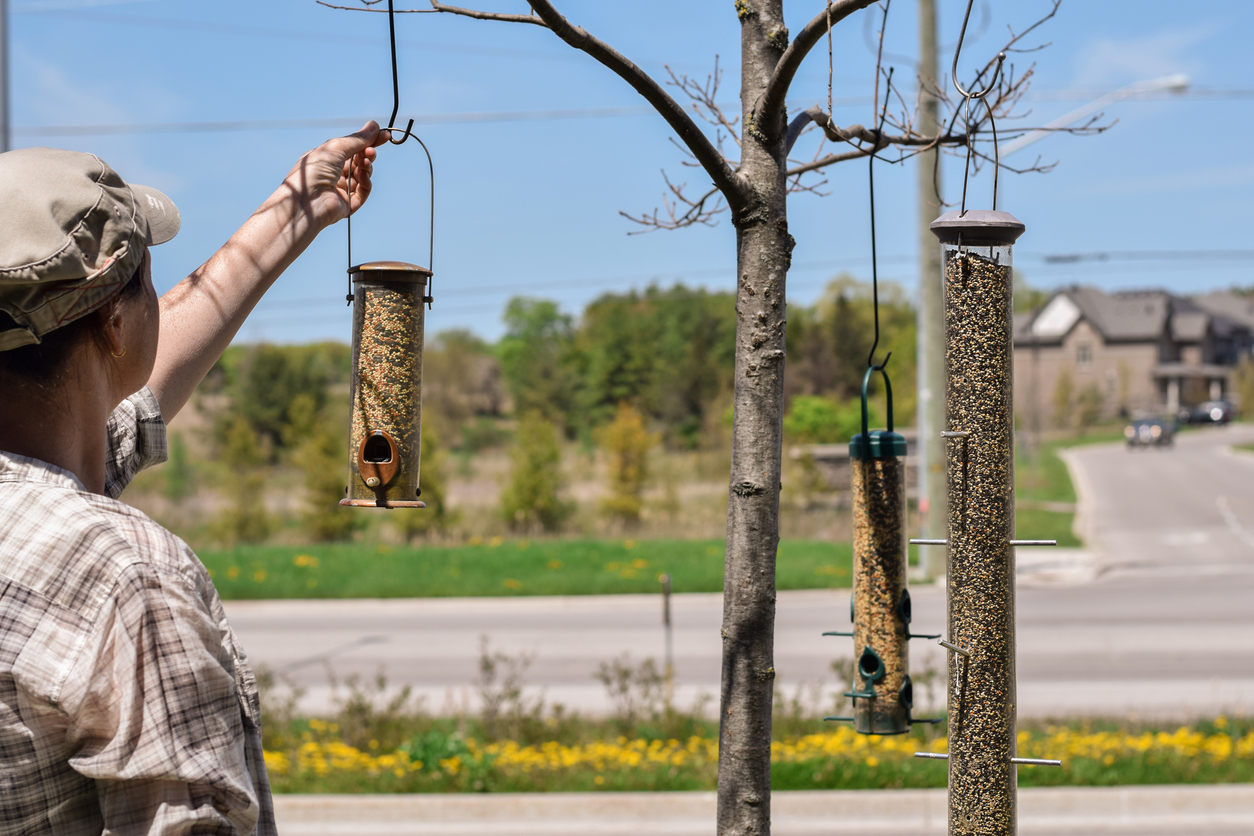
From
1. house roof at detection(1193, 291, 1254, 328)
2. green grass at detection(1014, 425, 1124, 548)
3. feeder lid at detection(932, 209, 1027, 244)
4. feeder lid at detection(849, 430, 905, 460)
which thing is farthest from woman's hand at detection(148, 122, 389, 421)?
house roof at detection(1193, 291, 1254, 328)

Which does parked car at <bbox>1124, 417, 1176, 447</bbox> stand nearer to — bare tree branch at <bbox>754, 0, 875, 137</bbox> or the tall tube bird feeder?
the tall tube bird feeder

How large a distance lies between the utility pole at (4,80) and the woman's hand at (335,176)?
6.73 meters

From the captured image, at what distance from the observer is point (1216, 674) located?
29.4 ft

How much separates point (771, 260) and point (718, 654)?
27.9 feet

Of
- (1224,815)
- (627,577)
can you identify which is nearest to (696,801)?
(1224,815)

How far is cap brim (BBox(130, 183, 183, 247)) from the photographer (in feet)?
5.36

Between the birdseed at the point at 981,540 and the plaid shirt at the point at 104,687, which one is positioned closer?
the plaid shirt at the point at 104,687

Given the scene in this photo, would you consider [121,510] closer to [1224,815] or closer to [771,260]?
[771,260]

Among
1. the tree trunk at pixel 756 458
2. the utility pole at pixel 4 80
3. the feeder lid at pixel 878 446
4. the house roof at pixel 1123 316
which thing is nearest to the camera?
the tree trunk at pixel 756 458

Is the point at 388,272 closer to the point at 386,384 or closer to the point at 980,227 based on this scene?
the point at 386,384

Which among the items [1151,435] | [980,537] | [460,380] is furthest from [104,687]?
[1151,435]

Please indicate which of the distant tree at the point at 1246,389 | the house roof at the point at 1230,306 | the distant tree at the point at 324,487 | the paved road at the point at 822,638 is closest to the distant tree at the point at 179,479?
the distant tree at the point at 324,487

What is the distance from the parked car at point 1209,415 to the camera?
198 ft

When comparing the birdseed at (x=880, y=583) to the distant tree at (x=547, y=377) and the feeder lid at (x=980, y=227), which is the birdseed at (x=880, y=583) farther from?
the distant tree at (x=547, y=377)
